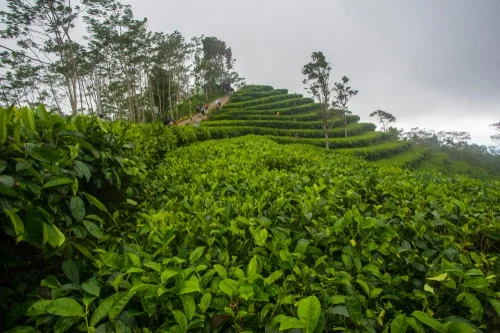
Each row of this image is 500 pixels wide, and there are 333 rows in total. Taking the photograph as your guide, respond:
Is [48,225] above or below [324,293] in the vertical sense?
above

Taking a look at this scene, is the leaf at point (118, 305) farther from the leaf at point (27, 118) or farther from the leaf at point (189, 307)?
the leaf at point (27, 118)

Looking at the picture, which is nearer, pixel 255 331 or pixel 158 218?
pixel 255 331

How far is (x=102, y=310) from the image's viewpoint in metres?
1.21

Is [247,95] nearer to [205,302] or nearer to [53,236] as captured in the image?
[53,236]

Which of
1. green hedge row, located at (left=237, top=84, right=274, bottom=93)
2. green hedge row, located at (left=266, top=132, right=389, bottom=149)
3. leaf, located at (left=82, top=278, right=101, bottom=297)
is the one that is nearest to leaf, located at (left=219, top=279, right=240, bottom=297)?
leaf, located at (left=82, top=278, right=101, bottom=297)

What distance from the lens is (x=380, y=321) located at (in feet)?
4.17

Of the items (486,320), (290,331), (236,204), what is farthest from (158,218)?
(486,320)

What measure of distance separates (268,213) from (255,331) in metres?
1.02

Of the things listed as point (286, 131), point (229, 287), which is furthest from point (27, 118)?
point (286, 131)

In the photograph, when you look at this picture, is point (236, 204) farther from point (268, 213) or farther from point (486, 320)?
point (486, 320)

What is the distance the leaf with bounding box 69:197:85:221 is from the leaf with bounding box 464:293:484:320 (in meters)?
1.98

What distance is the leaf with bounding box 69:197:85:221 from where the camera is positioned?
1589mm

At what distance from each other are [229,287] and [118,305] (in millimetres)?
479

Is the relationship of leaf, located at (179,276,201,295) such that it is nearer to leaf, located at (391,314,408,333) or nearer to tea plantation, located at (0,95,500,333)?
tea plantation, located at (0,95,500,333)
